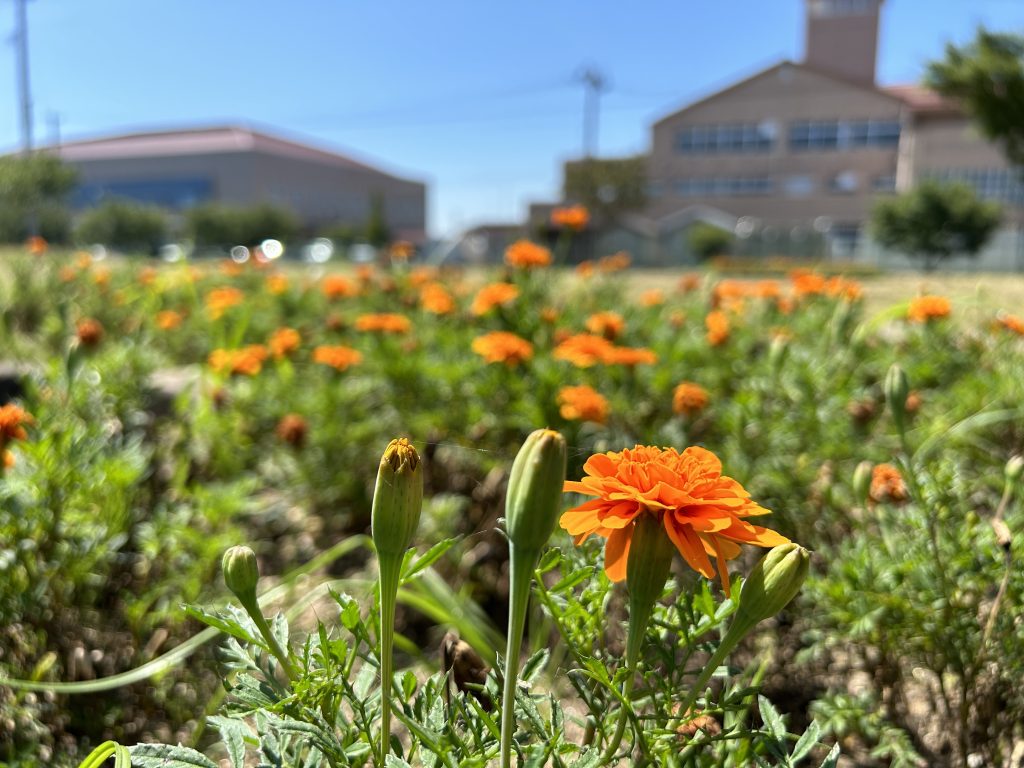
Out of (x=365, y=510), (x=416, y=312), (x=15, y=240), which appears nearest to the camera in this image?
(x=365, y=510)

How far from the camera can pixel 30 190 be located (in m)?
4.84

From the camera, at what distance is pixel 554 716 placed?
1.85ft

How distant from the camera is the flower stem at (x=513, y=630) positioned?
48 cm

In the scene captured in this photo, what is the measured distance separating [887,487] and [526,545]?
927 millimetres

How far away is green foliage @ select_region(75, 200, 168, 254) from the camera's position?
13734 mm

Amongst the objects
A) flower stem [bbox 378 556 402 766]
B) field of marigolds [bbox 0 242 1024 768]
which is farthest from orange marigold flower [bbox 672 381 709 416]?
flower stem [bbox 378 556 402 766]

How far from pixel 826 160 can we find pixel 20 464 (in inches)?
1182

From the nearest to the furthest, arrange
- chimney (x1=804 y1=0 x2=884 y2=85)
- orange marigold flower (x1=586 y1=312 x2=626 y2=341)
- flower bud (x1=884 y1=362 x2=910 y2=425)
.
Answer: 1. flower bud (x1=884 y1=362 x2=910 y2=425)
2. orange marigold flower (x1=586 y1=312 x2=626 y2=341)
3. chimney (x1=804 y1=0 x2=884 y2=85)

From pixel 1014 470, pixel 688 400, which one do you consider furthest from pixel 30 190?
pixel 1014 470

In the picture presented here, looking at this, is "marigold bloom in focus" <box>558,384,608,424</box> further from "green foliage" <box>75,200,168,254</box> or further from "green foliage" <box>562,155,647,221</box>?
"green foliage" <box>562,155,647,221</box>

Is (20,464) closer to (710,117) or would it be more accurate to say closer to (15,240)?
(15,240)

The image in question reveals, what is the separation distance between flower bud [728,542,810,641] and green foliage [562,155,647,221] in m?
29.3

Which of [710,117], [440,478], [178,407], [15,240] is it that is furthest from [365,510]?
[710,117]

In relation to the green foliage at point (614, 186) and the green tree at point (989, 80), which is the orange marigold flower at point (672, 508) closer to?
the green tree at point (989, 80)
